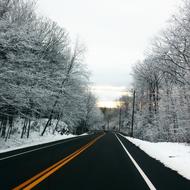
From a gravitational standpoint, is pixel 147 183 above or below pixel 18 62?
below

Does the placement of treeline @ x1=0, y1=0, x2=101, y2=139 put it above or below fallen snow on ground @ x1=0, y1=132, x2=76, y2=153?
above

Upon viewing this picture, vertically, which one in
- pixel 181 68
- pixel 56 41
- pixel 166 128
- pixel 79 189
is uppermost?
pixel 56 41

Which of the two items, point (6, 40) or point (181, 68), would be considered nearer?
point (6, 40)

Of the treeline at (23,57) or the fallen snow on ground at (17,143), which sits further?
the fallen snow on ground at (17,143)

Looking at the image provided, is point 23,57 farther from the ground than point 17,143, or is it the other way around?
point 23,57

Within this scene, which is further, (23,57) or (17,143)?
(17,143)

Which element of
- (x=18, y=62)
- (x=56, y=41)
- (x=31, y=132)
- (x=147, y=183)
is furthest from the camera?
(x=31, y=132)

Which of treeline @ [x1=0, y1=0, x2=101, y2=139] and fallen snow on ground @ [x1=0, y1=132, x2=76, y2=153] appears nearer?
treeline @ [x1=0, y1=0, x2=101, y2=139]

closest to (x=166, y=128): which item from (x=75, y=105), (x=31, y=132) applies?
(x=75, y=105)

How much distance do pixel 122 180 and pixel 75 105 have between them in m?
31.6

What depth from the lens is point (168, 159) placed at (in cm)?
1317

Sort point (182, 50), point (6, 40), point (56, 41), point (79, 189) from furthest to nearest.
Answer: point (56, 41) < point (182, 50) < point (6, 40) < point (79, 189)

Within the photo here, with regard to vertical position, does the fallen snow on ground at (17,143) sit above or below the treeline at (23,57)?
below

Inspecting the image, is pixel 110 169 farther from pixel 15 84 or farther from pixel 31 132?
pixel 31 132
